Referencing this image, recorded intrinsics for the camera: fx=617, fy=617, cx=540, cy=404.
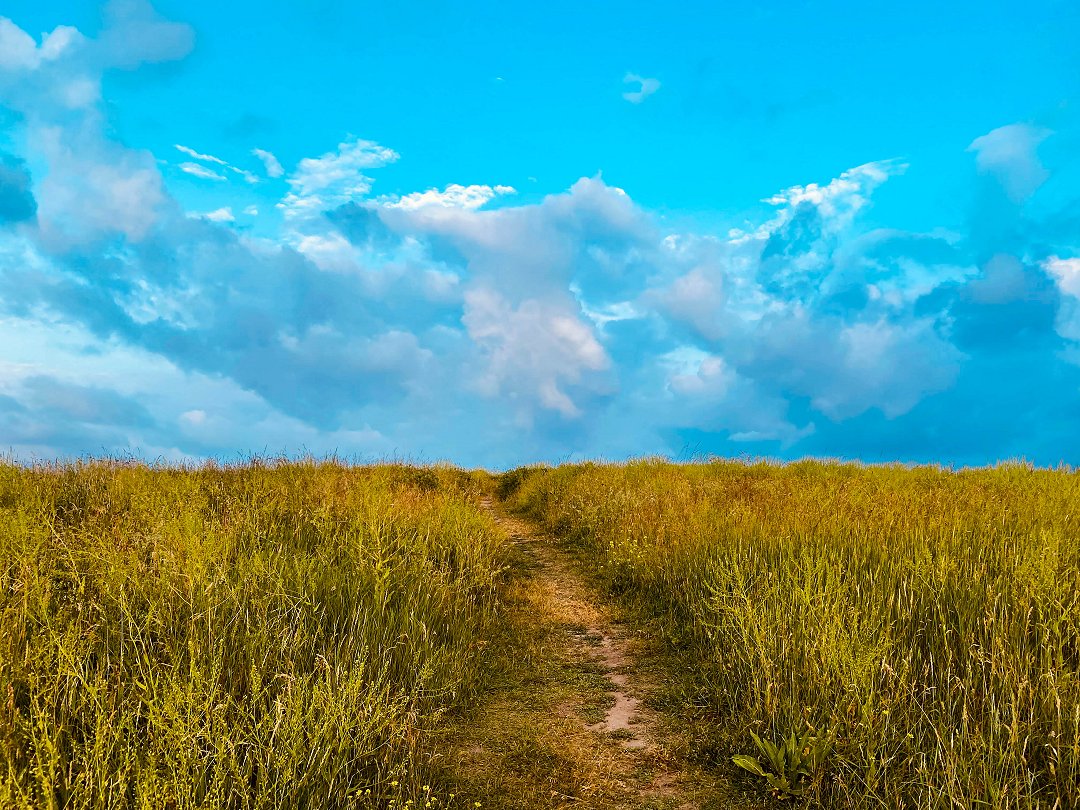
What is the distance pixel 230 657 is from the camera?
203 inches

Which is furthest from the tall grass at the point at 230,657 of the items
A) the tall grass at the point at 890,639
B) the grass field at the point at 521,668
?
the tall grass at the point at 890,639

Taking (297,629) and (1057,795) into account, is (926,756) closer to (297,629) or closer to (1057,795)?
(1057,795)

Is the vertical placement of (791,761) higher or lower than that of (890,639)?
lower

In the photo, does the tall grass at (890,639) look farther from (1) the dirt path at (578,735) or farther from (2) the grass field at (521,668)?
(1) the dirt path at (578,735)

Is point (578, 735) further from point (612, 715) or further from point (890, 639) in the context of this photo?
point (890, 639)

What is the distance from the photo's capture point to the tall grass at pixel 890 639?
4059 mm

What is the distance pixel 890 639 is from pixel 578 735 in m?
2.86

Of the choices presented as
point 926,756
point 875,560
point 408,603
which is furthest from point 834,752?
point 408,603

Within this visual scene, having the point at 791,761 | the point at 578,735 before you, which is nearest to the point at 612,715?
the point at 578,735

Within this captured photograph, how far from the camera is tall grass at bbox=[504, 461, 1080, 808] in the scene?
13.3 feet

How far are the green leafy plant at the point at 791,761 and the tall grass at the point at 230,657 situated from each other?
2.47 meters

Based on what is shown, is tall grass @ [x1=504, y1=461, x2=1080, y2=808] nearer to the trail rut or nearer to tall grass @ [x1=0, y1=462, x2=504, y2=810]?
the trail rut

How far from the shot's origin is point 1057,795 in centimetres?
362

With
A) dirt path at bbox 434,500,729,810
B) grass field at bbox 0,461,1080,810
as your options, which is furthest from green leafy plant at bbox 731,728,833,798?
dirt path at bbox 434,500,729,810
